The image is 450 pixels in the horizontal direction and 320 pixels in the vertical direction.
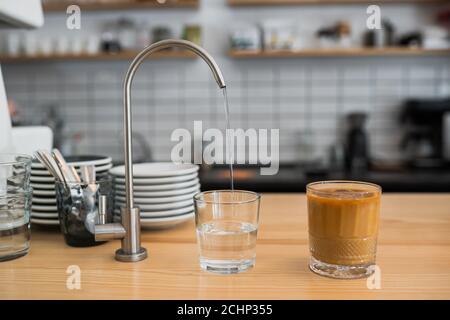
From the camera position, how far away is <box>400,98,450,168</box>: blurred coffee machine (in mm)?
2689

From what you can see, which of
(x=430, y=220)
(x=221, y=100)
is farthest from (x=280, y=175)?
(x=430, y=220)

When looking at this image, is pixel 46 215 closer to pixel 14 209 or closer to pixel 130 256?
pixel 14 209

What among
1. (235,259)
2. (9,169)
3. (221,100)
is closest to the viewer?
(235,259)

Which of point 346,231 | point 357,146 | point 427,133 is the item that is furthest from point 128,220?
point 427,133

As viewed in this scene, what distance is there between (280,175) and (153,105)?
0.90 m

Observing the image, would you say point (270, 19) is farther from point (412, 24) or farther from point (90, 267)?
point (90, 267)

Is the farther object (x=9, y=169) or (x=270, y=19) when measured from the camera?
(x=270, y=19)

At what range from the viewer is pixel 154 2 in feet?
9.17

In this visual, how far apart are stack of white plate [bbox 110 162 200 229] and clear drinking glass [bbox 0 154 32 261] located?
0.21 meters

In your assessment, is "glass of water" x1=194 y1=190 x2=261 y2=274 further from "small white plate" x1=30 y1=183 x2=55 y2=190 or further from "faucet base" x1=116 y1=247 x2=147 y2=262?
"small white plate" x1=30 y1=183 x2=55 y2=190

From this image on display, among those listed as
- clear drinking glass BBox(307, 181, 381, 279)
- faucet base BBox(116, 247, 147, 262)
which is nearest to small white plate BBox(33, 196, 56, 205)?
faucet base BBox(116, 247, 147, 262)

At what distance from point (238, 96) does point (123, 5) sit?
796mm

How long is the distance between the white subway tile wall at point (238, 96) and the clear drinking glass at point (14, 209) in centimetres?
203
